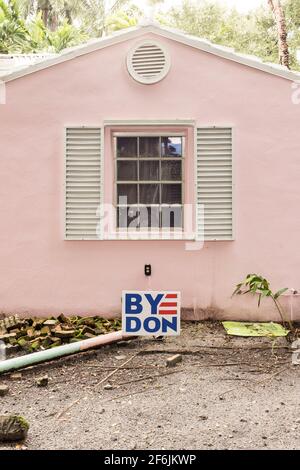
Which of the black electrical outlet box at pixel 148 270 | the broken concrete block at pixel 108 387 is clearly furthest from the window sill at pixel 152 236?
the broken concrete block at pixel 108 387

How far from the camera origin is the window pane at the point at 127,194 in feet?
17.9

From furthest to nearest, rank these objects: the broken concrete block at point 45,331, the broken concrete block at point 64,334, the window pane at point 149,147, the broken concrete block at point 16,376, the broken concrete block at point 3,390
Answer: the window pane at point 149,147 < the broken concrete block at point 45,331 < the broken concrete block at point 64,334 < the broken concrete block at point 16,376 < the broken concrete block at point 3,390

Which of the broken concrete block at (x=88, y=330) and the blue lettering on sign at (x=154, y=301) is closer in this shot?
the blue lettering on sign at (x=154, y=301)

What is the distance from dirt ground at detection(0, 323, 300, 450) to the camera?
264 centimetres

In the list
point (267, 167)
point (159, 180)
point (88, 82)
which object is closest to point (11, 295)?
point (159, 180)

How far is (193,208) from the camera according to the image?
5297 millimetres

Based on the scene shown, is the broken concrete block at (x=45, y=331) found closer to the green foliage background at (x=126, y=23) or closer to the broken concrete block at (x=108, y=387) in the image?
the broken concrete block at (x=108, y=387)

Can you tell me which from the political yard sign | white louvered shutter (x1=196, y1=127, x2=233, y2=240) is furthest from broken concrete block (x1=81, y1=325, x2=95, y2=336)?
white louvered shutter (x1=196, y1=127, x2=233, y2=240)

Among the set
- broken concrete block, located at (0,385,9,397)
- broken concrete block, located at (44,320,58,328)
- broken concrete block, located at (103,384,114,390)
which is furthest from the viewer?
broken concrete block, located at (44,320,58,328)

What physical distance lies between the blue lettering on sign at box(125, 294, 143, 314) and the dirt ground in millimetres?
526

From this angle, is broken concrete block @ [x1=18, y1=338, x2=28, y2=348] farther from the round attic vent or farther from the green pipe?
the round attic vent

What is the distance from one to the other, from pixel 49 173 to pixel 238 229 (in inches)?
95.1

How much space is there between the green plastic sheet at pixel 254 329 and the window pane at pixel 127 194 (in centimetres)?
190

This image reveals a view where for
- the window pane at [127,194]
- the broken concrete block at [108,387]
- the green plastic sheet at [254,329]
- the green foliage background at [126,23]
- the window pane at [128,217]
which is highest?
the green foliage background at [126,23]
